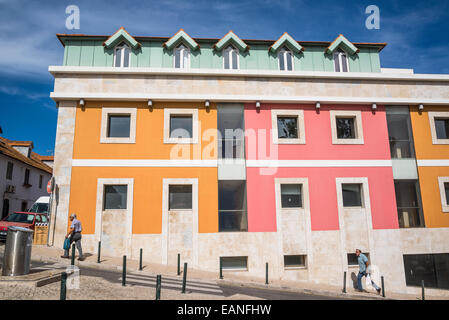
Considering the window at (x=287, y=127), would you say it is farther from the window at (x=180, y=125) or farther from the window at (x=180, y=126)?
the window at (x=180, y=126)

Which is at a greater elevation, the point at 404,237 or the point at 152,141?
the point at 152,141

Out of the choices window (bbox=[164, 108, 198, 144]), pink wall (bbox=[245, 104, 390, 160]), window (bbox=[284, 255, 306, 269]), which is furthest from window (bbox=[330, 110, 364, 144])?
window (bbox=[164, 108, 198, 144])

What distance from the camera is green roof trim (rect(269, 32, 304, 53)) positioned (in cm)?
1673

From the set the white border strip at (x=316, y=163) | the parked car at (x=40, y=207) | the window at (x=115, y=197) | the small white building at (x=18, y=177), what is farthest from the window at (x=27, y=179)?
the white border strip at (x=316, y=163)

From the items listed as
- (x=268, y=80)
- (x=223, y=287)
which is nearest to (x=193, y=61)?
(x=268, y=80)

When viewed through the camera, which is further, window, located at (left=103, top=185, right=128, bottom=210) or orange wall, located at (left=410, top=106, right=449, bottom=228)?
orange wall, located at (left=410, top=106, right=449, bottom=228)

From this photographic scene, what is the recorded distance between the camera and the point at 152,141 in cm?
1511

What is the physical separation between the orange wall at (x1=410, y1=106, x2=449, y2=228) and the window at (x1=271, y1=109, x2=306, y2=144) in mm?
6391

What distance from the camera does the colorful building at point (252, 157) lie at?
14.4m

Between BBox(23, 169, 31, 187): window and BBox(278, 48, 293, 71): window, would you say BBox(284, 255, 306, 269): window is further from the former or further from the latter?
BBox(23, 169, 31, 187): window

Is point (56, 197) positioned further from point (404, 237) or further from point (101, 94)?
point (404, 237)

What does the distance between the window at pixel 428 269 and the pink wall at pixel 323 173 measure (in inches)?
79.1

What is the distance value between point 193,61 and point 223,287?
11533 mm

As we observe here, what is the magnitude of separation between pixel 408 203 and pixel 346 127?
5.17 meters
